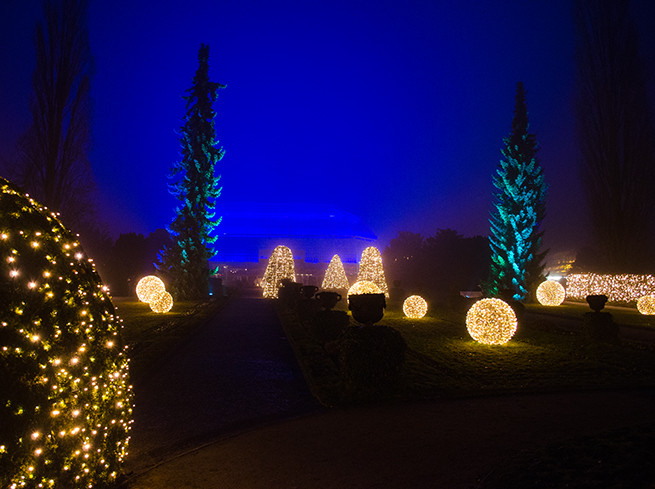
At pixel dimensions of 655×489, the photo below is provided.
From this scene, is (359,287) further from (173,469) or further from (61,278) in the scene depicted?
(61,278)

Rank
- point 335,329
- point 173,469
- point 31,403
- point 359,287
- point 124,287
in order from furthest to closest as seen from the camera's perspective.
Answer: point 124,287, point 359,287, point 335,329, point 173,469, point 31,403

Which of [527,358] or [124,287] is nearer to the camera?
[527,358]

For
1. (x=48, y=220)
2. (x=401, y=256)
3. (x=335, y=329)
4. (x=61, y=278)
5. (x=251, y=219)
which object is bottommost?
(x=335, y=329)

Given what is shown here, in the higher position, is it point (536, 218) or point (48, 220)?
point (536, 218)

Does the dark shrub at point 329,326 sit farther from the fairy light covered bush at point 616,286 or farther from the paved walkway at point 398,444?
the fairy light covered bush at point 616,286

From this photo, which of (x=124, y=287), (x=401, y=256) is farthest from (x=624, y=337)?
(x=401, y=256)

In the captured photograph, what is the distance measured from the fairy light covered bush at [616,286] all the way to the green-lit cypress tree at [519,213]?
3810 mm

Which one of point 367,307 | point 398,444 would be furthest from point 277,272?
point 398,444

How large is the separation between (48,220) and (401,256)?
55860mm

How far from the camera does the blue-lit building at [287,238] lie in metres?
46.9

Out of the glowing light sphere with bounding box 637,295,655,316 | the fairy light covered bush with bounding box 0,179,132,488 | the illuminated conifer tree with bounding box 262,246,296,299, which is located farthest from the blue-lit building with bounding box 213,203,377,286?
the fairy light covered bush with bounding box 0,179,132,488

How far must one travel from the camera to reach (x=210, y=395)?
7.15 m

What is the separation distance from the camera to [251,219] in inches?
2143

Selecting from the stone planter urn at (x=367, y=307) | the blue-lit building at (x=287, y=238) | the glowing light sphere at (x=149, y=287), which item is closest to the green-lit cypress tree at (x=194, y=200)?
the glowing light sphere at (x=149, y=287)
